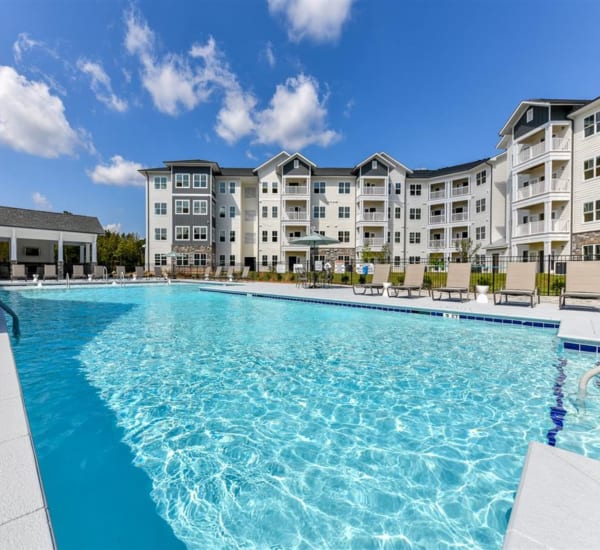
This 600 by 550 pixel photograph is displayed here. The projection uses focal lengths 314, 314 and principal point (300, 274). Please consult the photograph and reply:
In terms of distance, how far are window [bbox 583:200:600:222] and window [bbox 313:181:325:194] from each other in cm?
2172

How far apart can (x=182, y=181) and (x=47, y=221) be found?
12.4m

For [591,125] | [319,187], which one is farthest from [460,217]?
[319,187]

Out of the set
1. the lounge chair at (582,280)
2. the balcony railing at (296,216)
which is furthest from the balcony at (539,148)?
the balcony railing at (296,216)

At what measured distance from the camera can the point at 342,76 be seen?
70.9 ft

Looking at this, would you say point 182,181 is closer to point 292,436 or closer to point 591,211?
point 292,436

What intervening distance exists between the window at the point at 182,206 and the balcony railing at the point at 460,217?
27.9m

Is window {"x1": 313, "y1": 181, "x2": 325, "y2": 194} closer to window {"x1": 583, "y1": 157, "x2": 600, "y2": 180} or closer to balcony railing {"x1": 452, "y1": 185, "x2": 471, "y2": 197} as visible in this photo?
balcony railing {"x1": 452, "y1": 185, "x2": 471, "y2": 197}

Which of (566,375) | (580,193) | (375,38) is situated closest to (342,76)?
(375,38)

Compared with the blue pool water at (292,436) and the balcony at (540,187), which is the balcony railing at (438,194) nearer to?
the balcony at (540,187)

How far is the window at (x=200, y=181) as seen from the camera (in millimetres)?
32812

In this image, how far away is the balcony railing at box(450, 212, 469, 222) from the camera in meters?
32.4

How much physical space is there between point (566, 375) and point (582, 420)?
1658 millimetres

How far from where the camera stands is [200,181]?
3281 cm

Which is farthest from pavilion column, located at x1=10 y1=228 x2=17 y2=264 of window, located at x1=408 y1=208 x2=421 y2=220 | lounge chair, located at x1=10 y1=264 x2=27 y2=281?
window, located at x1=408 y1=208 x2=421 y2=220
